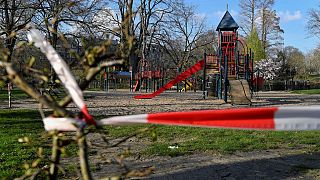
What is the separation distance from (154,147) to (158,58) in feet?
164

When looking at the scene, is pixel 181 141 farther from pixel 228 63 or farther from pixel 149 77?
pixel 149 77

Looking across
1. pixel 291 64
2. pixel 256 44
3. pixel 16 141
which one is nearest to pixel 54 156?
pixel 16 141

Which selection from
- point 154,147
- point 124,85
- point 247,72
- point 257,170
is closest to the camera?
point 257,170

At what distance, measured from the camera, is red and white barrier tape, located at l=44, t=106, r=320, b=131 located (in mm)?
1837

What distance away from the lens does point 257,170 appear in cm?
543

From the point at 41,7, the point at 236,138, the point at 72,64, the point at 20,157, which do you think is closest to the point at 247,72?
the point at 41,7

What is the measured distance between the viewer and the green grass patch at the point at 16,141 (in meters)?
4.89

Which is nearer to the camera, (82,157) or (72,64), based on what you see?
(82,157)

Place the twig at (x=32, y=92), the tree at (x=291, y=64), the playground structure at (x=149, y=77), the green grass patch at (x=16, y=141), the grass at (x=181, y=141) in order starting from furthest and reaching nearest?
the tree at (x=291, y=64) < the playground structure at (x=149, y=77) < the grass at (x=181, y=141) < the green grass patch at (x=16, y=141) < the twig at (x=32, y=92)

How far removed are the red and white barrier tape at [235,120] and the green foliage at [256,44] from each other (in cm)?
5433

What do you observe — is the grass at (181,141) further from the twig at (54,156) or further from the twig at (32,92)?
the twig at (32,92)

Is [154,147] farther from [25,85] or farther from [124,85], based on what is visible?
[124,85]

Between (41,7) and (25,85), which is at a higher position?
(41,7)

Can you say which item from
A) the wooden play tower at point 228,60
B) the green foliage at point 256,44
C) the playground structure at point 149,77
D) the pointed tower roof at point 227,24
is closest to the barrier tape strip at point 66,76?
the wooden play tower at point 228,60
